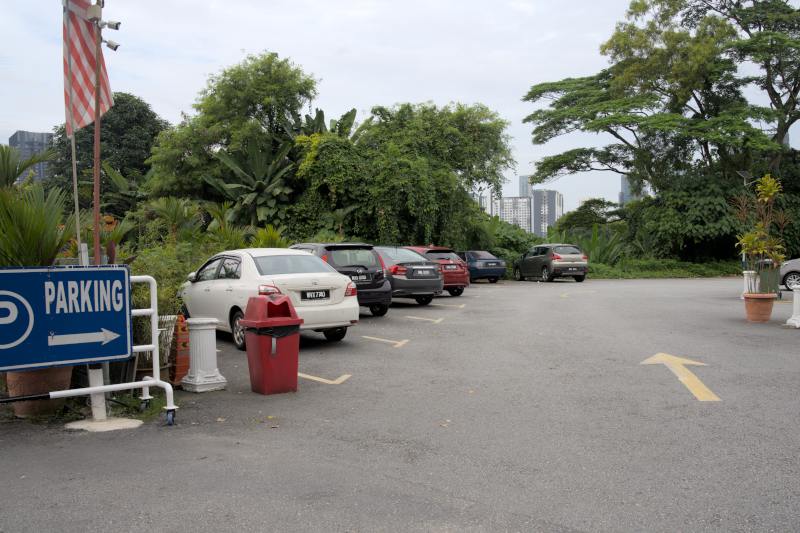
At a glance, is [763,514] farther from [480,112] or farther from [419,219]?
[480,112]

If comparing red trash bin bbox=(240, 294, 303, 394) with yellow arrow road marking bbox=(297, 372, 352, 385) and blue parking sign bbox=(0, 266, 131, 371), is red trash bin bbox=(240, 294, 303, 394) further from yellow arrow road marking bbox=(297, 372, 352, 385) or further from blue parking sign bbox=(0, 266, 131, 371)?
blue parking sign bbox=(0, 266, 131, 371)

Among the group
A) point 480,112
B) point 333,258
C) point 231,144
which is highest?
point 480,112

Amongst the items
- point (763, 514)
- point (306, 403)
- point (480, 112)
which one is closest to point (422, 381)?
point (306, 403)

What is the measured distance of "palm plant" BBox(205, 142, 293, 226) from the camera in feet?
97.1

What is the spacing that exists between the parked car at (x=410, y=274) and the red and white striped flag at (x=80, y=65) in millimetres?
9072

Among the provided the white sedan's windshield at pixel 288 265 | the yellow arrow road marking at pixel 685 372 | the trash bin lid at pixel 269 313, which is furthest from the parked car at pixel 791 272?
the trash bin lid at pixel 269 313

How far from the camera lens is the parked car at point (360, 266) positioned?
13.7m

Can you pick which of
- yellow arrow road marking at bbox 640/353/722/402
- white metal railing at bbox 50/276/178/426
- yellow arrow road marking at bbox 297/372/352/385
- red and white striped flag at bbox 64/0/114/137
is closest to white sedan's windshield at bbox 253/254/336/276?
yellow arrow road marking at bbox 297/372/352/385

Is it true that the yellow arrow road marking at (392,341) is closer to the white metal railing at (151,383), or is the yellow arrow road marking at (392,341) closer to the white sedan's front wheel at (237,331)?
the white sedan's front wheel at (237,331)

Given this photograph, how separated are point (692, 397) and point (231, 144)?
1123 inches

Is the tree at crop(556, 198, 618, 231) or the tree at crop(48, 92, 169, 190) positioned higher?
the tree at crop(48, 92, 169, 190)

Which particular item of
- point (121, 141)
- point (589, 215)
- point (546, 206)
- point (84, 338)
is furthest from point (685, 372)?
point (546, 206)

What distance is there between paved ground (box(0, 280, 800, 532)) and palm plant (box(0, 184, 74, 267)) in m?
1.58

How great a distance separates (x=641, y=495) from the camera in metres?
4.30
